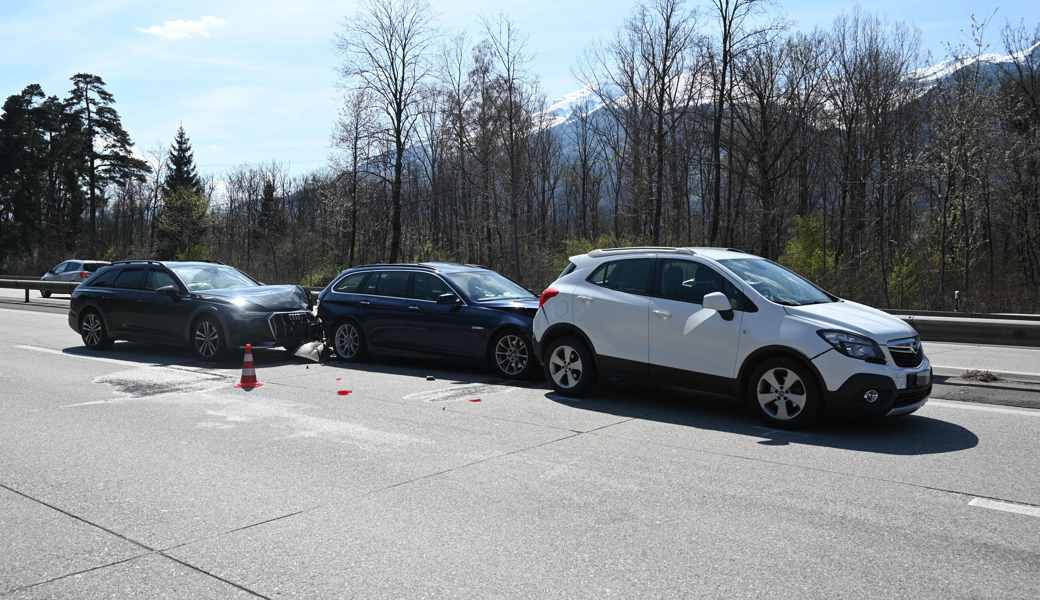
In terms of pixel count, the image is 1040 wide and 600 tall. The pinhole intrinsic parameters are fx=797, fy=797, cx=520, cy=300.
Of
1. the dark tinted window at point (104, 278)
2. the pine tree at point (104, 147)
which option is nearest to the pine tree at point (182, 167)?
the pine tree at point (104, 147)

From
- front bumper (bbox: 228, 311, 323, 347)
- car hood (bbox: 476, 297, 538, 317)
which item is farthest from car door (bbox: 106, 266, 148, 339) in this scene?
car hood (bbox: 476, 297, 538, 317)

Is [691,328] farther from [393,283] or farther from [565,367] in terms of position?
[393,283]

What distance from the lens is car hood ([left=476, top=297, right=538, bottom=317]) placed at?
1091 centimetres

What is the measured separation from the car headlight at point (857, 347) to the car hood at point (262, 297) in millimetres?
8799

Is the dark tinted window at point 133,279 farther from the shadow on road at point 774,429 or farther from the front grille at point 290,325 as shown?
the shadow on road at point 774,429

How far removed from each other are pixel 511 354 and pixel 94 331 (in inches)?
326

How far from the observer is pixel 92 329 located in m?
14.3

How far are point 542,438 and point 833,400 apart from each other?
2.65 m

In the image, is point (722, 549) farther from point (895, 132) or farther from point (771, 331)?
point (895, 132)

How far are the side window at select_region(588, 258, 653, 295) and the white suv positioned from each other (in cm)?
1

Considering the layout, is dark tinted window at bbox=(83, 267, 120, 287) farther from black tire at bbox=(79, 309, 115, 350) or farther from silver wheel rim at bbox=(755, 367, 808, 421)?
silver wheel rim at bbox=(755, 367, 808, 421)

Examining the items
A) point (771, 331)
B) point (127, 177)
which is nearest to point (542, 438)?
point (771, 331)

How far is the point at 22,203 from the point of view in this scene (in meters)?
69.8

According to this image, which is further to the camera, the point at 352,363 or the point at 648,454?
the point at 352,363
